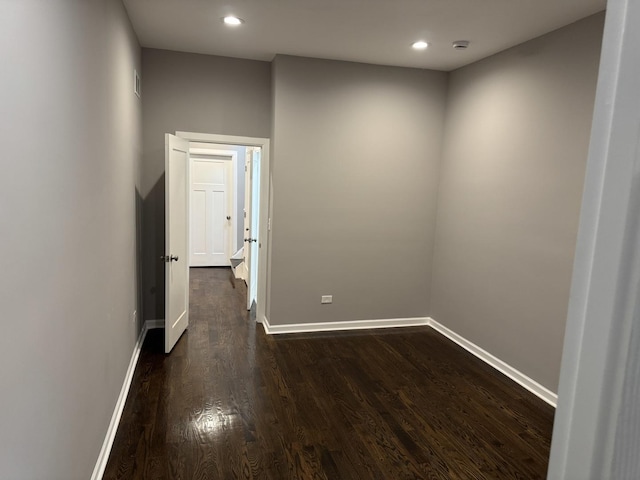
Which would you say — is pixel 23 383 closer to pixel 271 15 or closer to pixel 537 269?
pixel 271 15

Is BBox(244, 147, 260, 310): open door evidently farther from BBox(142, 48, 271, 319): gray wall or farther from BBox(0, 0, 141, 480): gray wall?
BBox(0, 0, 141, 480): gray wall

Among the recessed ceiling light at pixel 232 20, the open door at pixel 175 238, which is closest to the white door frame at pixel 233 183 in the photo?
the open door at pixel 175 238

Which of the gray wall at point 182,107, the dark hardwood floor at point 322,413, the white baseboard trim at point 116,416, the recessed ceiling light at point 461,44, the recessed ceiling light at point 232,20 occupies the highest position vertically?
the recessed ceiling light at point 461,44

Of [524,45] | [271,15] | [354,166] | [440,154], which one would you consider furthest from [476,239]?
[271,15]

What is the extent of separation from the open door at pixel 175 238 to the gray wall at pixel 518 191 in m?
2.72

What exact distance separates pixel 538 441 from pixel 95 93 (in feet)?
10.8

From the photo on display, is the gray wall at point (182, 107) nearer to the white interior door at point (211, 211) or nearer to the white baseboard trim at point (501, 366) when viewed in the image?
the white baseboard trim at point (501, 366)

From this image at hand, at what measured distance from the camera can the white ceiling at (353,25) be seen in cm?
291

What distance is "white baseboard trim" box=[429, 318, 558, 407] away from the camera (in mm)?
3299

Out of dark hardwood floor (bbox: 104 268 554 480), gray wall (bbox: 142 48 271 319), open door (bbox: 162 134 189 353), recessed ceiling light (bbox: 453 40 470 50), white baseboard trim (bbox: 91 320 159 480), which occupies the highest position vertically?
recessed ceiling light (bbox: 453 40 470 50)

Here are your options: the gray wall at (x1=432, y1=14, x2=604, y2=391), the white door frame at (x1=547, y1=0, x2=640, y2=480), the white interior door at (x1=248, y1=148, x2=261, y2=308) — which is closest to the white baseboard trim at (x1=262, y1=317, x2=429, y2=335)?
the gray wall at (x1=432, y1=14, x2=604, y2=391)

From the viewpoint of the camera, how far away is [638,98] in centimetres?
42

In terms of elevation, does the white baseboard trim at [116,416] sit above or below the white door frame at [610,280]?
below

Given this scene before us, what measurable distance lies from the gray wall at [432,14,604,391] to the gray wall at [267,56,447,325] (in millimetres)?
296
